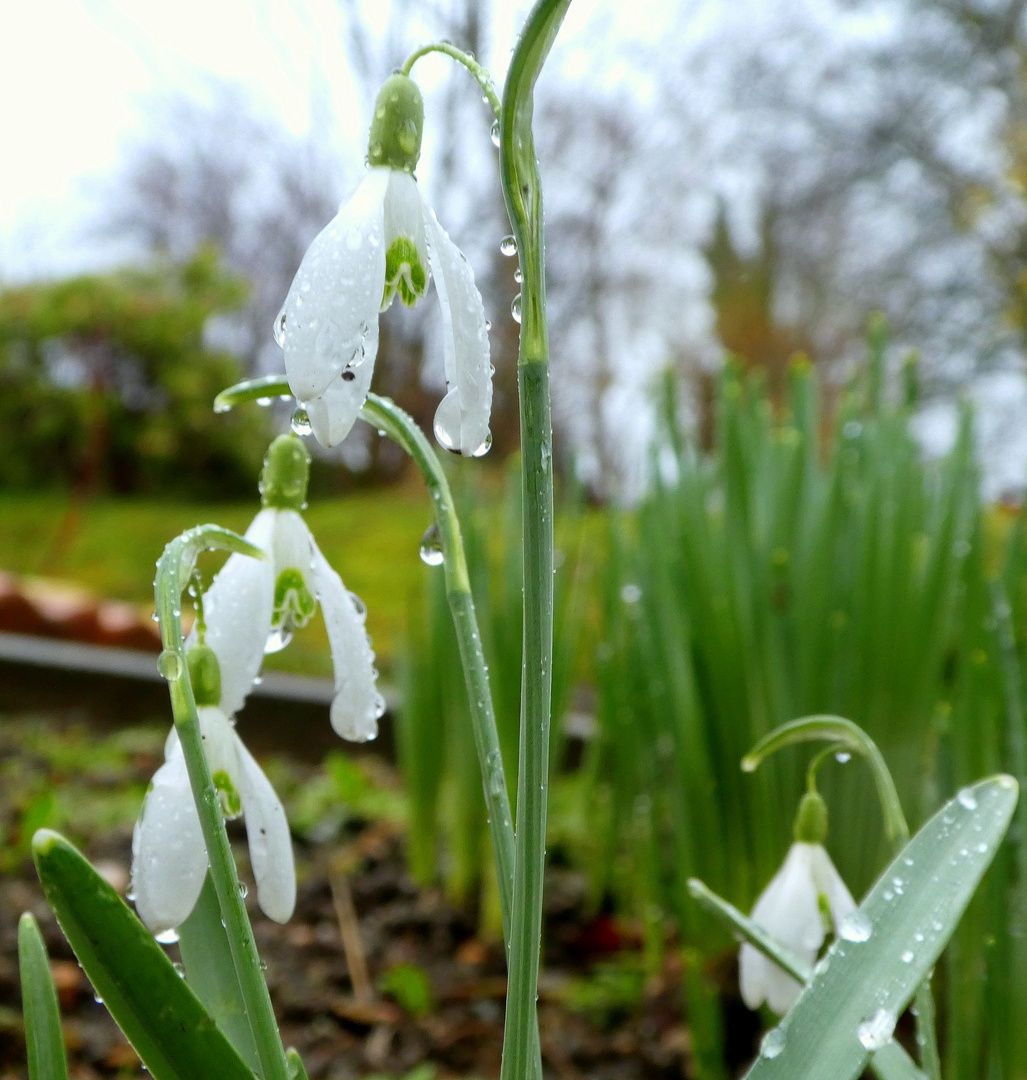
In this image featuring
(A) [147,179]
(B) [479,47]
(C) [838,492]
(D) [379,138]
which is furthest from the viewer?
(A) [147,179]

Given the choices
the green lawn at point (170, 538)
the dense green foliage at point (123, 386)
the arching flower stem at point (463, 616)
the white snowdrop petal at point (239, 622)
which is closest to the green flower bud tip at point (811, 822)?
the arching flower stem at point (463, 616)

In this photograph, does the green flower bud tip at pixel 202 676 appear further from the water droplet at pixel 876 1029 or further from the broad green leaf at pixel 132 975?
the water droplet at pixel 876 1029

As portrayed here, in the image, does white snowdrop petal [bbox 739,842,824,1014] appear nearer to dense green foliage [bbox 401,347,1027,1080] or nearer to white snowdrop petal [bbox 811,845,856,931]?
white snowdrop petal [bbox 811,845,856,931]

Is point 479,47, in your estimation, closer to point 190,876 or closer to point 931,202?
point 931,202

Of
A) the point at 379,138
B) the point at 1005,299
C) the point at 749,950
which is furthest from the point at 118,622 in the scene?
the point at 1005,299

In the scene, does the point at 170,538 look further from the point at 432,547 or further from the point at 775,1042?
the point at 775,1042

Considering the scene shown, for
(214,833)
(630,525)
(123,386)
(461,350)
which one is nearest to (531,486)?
(461,350)
